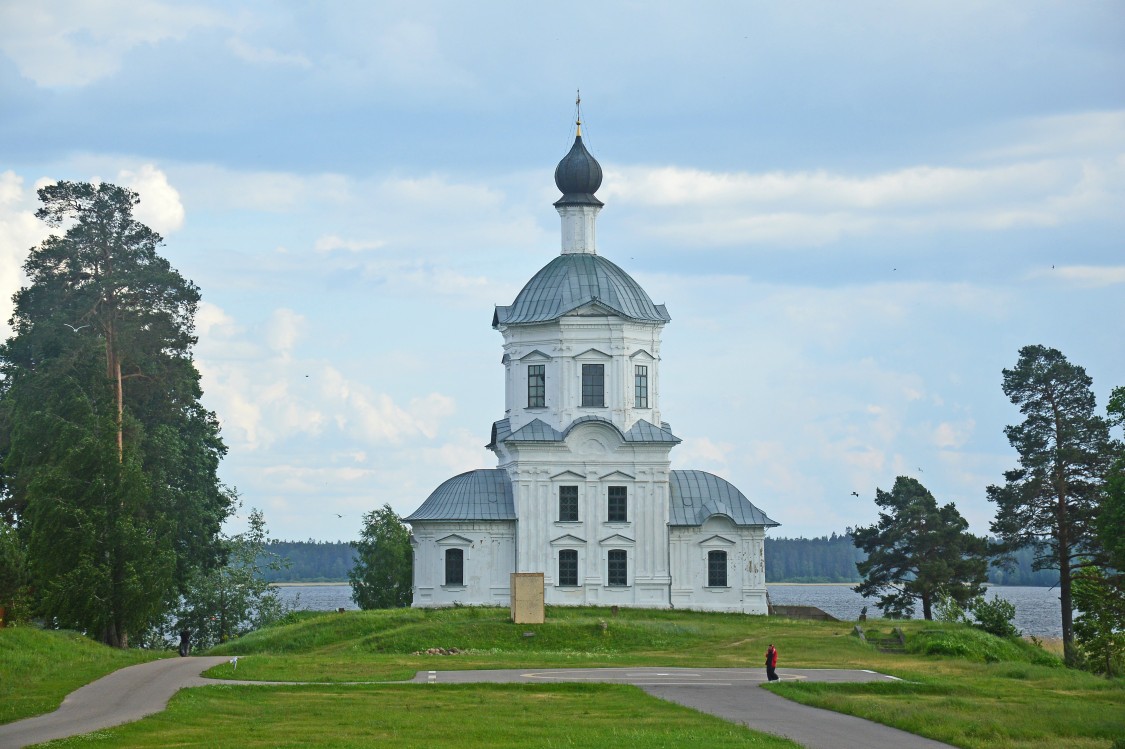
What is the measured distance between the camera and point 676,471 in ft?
197

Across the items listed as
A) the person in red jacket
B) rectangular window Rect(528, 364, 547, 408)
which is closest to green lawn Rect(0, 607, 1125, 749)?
the person in red jacket

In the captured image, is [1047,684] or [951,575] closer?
[1047,684]

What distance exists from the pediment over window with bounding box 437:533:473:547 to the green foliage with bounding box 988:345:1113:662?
67.4ft

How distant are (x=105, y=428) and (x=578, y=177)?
73.9 ft

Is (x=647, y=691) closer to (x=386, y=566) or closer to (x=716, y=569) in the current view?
(x=716, y=569)

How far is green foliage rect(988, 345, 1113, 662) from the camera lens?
186ft

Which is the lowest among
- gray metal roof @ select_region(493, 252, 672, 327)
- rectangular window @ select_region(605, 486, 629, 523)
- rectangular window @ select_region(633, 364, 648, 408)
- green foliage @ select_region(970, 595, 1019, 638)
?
green foliage @ select_region(970, 595, 1019, 638)

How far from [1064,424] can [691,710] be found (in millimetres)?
34599

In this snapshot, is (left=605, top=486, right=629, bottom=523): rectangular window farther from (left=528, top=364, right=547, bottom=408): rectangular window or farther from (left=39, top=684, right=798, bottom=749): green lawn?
(left=39, top=684, right=798, bottom=749): green lawn

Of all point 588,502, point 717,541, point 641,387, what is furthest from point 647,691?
point 641,387

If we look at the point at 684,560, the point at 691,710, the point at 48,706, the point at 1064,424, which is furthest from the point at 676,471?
the point at 48,706

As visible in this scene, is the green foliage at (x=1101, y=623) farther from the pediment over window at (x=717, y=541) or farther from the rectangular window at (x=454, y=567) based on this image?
the rectangular window at (x=454, y=567)

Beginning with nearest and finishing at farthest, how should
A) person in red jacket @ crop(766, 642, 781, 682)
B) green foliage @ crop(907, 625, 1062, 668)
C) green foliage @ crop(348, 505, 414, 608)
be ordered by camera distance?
person in red jacket @ crop(766, 642, 781, 682)
green foliage @ crop(907, 625, 1062, 668)
green foliage @ crop(348, 505, 414, 608)

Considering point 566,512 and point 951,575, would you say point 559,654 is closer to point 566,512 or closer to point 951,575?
point 566,512
